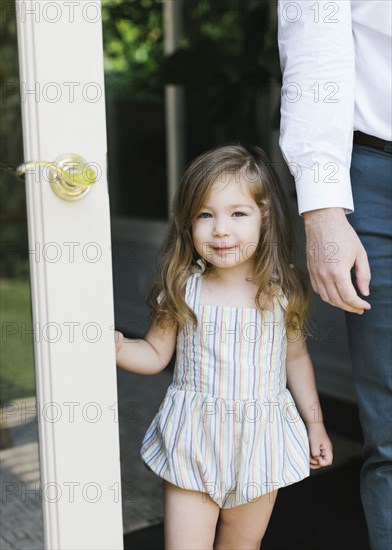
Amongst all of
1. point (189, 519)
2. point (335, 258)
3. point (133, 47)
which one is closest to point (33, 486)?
point (189, 519)

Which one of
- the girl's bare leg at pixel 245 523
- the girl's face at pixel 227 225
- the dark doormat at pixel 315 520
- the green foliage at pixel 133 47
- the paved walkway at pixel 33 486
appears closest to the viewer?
the girl's face at pixel 227 225

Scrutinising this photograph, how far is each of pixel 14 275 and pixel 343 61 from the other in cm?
115

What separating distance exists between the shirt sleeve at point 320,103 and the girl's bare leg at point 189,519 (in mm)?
593

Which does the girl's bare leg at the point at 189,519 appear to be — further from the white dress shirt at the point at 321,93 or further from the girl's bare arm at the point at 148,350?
the white dress shirt at the point at 321,93

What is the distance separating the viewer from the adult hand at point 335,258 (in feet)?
4.46

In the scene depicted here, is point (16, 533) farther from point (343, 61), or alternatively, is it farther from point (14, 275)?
point (343, 61)

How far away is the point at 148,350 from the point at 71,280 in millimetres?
256

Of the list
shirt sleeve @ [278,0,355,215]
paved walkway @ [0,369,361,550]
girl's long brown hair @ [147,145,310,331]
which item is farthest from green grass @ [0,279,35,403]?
shirt sleeve @ [278,0,355,215]

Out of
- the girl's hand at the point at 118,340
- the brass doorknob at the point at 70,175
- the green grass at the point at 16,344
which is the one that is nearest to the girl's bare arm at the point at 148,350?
the girl's hand at the point at 118,340

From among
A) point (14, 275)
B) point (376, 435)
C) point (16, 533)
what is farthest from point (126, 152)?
point (376, 435)

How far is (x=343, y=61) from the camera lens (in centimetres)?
140

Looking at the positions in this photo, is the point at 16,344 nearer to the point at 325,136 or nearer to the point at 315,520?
the point at 325,136

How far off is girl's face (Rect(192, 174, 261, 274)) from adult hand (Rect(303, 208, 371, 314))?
0.39 feet

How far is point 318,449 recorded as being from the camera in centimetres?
160
